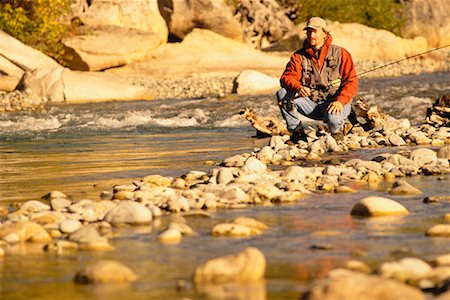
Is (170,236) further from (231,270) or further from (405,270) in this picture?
(405,270)

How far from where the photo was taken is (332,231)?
6.25 metres

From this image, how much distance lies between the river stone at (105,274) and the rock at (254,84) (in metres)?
18.6

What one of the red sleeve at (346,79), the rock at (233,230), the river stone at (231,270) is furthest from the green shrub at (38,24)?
the river stone at (231,270)

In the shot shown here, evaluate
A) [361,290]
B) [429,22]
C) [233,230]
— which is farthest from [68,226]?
[429,22]

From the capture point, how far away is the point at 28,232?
6316 millimetres

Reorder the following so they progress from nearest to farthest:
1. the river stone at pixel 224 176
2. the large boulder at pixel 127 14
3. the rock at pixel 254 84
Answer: the river stone at pixel 224 176 < the rock at pixel 254 84 < the large boulder at pixel 127 14

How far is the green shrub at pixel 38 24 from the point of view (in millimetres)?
29797

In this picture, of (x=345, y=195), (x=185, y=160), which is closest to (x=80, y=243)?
(x=345, y=195)

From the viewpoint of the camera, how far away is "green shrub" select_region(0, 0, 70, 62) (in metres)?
29.8

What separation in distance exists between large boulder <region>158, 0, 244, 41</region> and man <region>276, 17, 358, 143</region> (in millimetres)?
23505

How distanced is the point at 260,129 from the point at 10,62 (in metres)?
14.9

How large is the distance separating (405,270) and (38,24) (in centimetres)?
2648

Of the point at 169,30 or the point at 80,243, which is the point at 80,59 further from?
the point at 80,243

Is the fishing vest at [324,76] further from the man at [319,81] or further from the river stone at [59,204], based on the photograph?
the river stone at [59,204]
